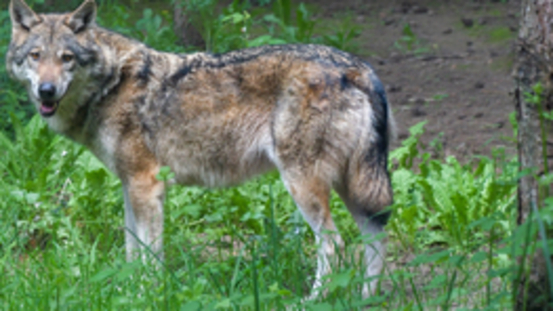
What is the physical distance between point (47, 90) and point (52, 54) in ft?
0.83

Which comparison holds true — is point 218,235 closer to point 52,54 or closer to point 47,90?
point 47,90

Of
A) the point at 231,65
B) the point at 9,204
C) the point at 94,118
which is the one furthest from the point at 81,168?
the point at 231,65

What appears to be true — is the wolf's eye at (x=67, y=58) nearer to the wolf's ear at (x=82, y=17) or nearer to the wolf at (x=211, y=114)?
the wolf at (x=211, y=114)

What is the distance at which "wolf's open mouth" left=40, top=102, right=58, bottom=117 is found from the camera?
12.4 ft

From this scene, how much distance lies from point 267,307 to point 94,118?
1.79 meters

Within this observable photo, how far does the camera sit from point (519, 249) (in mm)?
2152

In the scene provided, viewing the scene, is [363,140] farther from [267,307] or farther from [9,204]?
[9,204]

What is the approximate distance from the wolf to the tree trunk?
1281 millimetres

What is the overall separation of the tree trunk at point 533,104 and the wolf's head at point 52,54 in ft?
8.06

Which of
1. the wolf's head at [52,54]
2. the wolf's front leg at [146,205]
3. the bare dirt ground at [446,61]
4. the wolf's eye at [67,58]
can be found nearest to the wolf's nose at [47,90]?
the wolf's head at [52,54]

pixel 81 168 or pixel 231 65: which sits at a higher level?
pixel 231 65

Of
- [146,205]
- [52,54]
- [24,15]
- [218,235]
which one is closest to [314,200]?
[218,235]

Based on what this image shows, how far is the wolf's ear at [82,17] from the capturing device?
397 cm

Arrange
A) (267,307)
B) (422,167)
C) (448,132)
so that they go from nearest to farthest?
(267,307), (422,167), (448,132)
